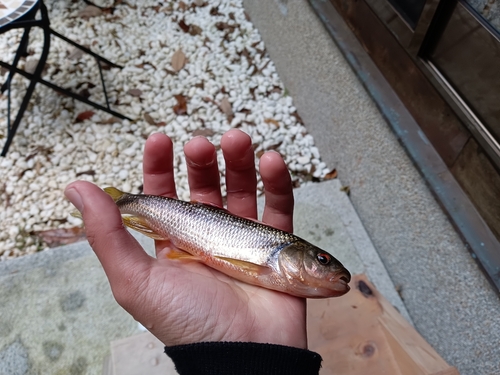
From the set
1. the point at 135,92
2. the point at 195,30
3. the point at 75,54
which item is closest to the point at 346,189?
the point at 135,92

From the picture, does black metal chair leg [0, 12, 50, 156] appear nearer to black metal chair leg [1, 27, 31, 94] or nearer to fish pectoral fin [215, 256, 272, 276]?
black metal chair leg [1, 27, 31, 94]

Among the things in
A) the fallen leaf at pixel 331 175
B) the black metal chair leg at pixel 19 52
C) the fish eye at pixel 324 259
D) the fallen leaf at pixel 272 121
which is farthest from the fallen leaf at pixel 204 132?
the fish eye at pixel 324 259

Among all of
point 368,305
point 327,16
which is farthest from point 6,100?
point 368,305

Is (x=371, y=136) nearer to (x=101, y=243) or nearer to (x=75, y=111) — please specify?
(x=101, y=243)

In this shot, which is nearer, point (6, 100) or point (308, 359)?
point (308, 359)

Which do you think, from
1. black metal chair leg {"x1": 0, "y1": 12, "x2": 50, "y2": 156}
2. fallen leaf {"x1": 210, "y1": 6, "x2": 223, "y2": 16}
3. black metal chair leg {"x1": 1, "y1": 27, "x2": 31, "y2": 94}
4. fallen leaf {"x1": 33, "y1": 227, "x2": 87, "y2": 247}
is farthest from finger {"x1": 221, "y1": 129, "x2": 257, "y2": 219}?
fallen leaf {"x1": 210, "y1": 6, "x2": 223, "y2": 16}

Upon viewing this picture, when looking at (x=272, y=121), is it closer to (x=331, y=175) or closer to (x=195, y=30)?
(x=331, y=175)
